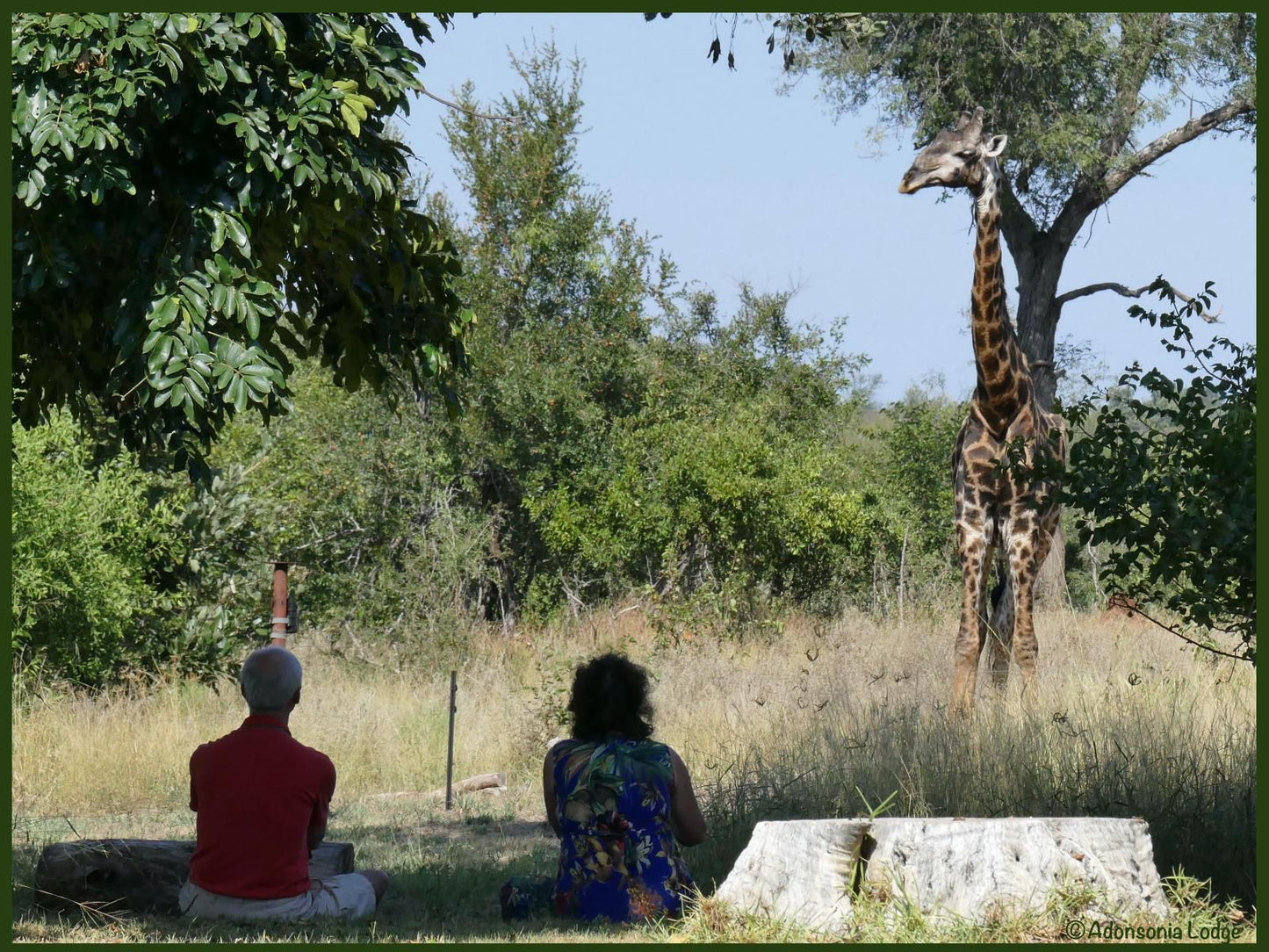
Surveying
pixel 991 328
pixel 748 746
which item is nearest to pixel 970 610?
pixel 991 328

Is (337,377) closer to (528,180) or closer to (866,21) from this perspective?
(866,21)

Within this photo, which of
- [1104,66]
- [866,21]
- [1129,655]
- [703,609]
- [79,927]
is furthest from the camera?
[1104,66]

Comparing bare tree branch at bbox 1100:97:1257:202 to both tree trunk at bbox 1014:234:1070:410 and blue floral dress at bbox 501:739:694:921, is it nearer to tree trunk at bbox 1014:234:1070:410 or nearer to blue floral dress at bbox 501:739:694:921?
tree trunk at bbox 1014:234:1070:410

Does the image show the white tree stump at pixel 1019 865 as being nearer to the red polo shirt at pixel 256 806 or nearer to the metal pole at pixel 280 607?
the red polo shirt at pixel 256 806

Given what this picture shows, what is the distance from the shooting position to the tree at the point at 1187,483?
523 cm

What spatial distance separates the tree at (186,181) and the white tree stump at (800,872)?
2461 mm

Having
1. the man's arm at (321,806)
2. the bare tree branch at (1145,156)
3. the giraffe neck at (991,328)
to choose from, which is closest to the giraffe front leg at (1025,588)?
the giraffe neck at (991,328)

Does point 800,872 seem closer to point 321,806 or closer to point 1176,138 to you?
point 321,806

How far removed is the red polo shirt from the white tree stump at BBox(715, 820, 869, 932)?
60.9 inches

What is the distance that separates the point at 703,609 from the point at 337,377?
890 cm

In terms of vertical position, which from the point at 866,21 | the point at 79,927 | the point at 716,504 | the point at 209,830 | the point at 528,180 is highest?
the point at 528,180

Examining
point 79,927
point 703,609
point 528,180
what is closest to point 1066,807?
point 79,927

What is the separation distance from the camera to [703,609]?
1528 centimetres

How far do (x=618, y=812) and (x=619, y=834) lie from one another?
9 cm
